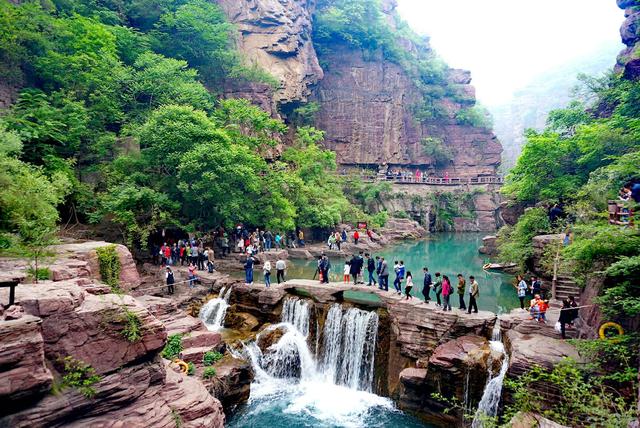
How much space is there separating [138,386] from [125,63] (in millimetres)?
25091

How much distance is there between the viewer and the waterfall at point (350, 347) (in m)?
13.9

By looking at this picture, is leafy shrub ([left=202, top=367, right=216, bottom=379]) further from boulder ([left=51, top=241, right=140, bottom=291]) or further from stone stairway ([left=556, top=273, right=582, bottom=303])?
stone stairway ([left=556, top=273, right=582, bottom=303])

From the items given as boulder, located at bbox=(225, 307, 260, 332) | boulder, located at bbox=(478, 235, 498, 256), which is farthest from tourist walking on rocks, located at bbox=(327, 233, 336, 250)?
boulder, located at bbox=(478, 235, 498, 256)

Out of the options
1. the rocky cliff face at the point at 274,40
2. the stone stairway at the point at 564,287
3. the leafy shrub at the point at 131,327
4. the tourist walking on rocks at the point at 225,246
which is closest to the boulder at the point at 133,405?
the leafy shrub at the point at 131,327

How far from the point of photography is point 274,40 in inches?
1436

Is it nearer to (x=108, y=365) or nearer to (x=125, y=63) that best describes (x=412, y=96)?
(x=125, y=63)

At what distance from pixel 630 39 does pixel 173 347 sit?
30.6 meters

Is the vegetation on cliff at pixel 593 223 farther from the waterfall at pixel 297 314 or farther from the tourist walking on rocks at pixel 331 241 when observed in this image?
the tourist walking on rocks at pixel 331 241

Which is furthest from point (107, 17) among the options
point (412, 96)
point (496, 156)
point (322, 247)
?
point (496, 156)

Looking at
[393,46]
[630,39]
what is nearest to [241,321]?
[630,39]

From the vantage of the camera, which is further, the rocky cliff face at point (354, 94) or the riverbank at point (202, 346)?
the rocky cliff face at point (354, 94)

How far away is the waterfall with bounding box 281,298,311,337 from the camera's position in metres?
15.2

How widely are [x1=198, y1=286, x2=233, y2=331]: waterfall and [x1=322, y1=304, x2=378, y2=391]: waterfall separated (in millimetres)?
4482

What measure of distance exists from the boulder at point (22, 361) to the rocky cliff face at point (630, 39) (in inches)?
1109
